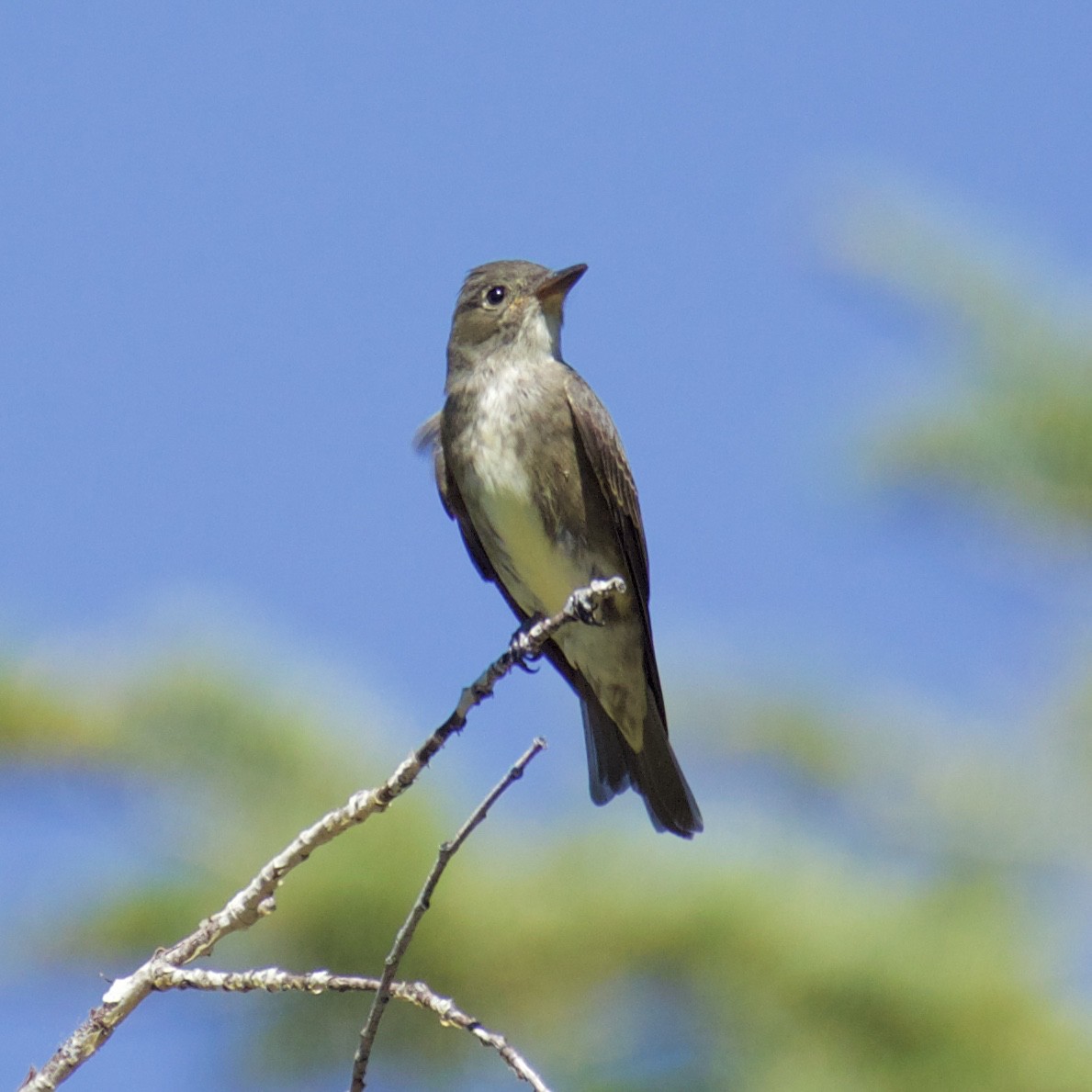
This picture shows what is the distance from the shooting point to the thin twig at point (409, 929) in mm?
2240

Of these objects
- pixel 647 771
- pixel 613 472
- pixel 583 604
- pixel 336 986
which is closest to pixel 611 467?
pixel 613 472

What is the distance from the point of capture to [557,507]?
16.1ft

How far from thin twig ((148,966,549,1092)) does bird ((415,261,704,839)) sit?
2.48 m

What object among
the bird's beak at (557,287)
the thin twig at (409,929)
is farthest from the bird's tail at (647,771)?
the thin twig at (409,929)

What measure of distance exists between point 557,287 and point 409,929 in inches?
124

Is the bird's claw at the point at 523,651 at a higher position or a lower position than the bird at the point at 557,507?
lower

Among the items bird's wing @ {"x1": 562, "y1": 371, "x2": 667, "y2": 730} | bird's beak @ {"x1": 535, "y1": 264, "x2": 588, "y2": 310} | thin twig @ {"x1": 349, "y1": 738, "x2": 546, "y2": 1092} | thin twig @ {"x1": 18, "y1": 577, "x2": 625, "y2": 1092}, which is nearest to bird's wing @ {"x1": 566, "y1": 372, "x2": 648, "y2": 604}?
bird's wing @ {"x1": 562, "y1": 371, "x2": 667, "y2": 730}

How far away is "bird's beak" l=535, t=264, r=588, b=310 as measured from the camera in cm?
526

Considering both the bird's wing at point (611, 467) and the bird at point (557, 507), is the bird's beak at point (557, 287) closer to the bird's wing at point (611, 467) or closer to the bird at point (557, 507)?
the bird at point (557, 507)

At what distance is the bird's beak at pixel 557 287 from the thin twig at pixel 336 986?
305cm

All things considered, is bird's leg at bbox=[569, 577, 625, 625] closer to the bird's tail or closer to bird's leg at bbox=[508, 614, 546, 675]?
bird's leg at bbox=[508, 614, 546, 675]

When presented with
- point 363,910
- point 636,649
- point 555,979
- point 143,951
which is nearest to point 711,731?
point 555,979

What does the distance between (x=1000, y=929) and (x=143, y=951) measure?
13.1ft

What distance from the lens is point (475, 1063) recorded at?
8891mm
